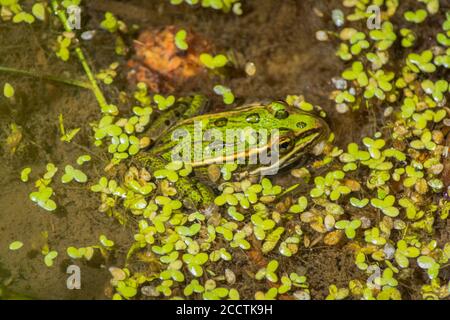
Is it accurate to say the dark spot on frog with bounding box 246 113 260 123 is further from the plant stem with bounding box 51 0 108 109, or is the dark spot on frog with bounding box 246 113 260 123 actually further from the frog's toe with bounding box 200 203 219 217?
the plant stem with bounding box 51 0 108 109

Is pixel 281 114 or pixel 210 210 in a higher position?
pixel 281 114

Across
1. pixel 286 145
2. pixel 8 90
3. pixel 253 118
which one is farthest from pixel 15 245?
pixel 286 145

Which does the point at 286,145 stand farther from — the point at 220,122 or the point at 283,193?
the point at 220,122

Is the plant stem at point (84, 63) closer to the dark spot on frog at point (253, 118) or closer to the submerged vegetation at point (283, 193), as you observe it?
the submerged vegetation at point (283, 193)

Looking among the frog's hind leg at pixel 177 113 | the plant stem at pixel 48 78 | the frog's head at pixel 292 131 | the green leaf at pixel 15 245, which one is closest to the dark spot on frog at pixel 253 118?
the frog's head at pixel 292 131

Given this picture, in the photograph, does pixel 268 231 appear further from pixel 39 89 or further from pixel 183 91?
pixel 39 89

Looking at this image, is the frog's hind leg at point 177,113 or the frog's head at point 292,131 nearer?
→ the frog's head at point 292,131

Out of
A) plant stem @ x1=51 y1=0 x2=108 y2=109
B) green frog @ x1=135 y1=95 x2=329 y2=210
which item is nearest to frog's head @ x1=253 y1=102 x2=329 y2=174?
green frog @ x1=135 y1=95 x2=329 y2=210
